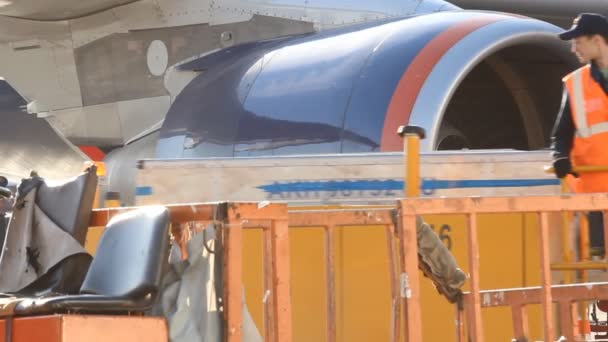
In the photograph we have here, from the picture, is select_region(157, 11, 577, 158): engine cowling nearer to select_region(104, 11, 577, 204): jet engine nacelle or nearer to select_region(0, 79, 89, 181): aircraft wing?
select_region(104, 11, 577, 204): jet engine nacelle

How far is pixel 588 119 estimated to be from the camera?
5.25 meters

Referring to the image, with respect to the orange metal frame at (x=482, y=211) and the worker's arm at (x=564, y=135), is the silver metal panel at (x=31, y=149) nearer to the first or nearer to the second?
the worker's arm at (x=564, y=135)

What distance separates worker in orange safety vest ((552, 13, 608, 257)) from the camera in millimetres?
5223

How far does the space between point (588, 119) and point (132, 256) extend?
2269mm

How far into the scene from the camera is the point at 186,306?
12.1ft

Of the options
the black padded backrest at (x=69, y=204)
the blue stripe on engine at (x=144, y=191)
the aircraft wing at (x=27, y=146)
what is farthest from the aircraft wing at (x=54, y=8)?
the black padded backrest at (x=69, y=204)

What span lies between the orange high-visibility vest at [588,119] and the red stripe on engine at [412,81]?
296 centimetres

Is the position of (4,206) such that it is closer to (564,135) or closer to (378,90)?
(564,135)

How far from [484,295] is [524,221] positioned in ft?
3.51

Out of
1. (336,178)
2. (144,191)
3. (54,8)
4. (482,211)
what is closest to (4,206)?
(144,191)

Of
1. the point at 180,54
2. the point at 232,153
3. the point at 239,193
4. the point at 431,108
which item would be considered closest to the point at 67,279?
the point at 239,193

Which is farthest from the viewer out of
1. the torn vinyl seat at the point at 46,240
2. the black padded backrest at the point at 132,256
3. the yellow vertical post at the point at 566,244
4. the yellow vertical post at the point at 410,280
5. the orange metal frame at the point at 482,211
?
the yellow vertical post at the point at 566,244

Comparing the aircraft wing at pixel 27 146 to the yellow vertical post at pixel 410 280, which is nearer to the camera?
the yellow vertical post at pixel 410 280

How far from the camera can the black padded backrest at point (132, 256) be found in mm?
3543
